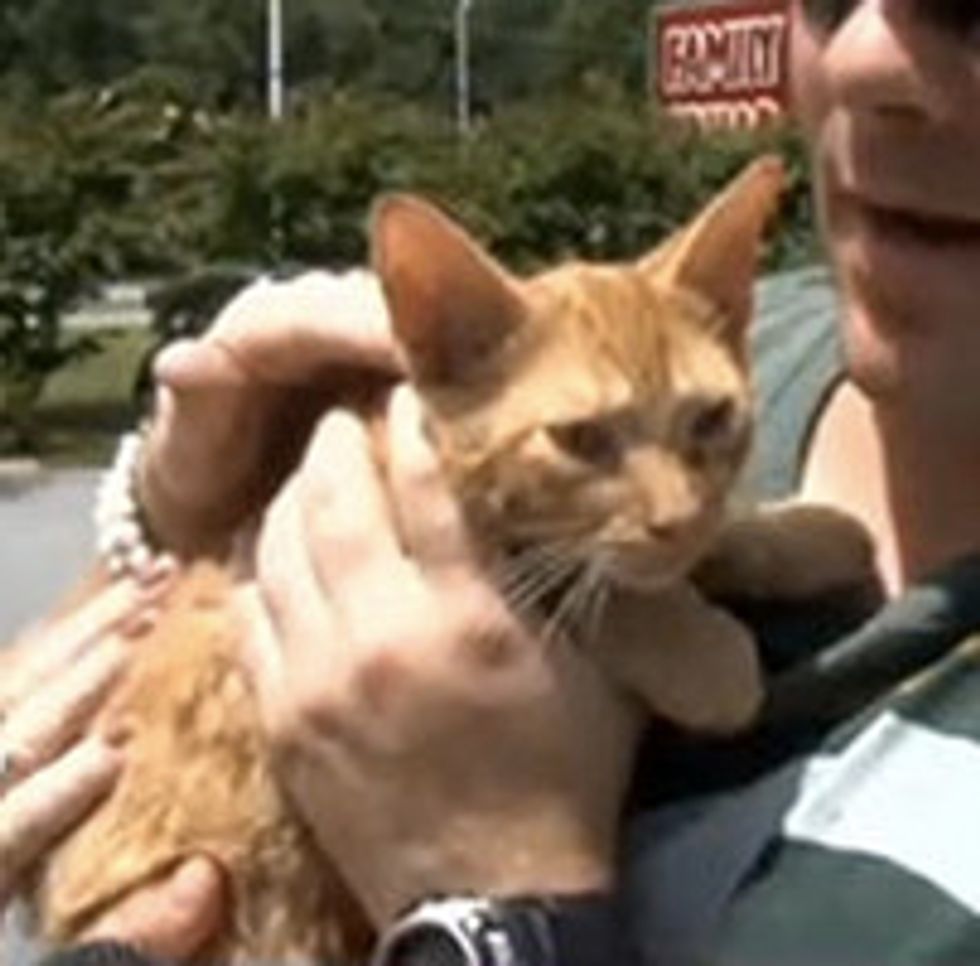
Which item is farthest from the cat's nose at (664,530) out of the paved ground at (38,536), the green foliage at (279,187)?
the green foliage at (279,187)

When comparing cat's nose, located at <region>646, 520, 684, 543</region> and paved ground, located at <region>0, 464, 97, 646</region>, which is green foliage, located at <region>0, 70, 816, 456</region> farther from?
cat's nose, located at <region>646, 520, 684, 543</region>

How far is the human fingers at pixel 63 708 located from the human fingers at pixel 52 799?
0.07 feet

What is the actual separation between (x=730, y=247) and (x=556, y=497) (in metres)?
0.20

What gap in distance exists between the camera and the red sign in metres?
19.5

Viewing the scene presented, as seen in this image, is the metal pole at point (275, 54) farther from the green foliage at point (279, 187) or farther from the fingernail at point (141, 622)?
the fingernail at point (141, 622)

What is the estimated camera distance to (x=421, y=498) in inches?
79.9

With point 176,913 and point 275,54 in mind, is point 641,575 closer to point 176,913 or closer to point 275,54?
point 176,913

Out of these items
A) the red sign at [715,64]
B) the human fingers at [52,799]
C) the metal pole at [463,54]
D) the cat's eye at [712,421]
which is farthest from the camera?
the metal pole at [463,54]

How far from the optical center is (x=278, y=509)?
86.5 inches

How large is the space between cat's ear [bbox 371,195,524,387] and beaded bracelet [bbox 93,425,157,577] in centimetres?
39

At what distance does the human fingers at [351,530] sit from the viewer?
6.75 feet

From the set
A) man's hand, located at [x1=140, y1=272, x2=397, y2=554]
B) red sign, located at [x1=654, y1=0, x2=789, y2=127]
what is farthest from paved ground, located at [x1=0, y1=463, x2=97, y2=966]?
red sign, located at [x1=654, y1=0, x2=789, y2=127]

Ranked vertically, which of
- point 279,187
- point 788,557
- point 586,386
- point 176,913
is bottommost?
point 279,187

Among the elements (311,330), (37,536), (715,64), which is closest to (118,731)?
(311,330)
